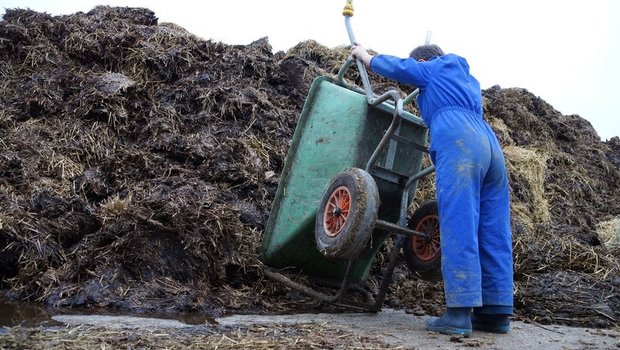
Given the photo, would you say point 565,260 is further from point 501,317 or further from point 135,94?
point 135,94

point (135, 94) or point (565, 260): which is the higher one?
point (135, 94)

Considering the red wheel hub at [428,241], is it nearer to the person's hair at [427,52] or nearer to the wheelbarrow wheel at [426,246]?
the wheelbarrow wheel at [426,246]

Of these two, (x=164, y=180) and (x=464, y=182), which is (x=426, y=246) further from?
(x=164, y=180)

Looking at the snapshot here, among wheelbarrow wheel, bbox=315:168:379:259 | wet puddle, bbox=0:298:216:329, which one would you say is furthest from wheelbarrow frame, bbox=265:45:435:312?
wet puddle, bbox=0:298:216:329

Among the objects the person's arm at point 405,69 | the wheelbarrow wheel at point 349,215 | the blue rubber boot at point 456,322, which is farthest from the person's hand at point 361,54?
the blue rubber boot at point 456,322

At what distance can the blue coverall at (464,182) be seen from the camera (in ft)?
11.3

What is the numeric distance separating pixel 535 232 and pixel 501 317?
1.92 meters

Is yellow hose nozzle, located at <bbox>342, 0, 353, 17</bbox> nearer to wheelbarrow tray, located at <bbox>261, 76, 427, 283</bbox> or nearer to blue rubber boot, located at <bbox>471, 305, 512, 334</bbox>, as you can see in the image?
wheelbarrow tray, located at <bbox>261, 76, 427, 283</bbox>

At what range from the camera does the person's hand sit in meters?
3.91

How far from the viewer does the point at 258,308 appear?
3979 millimetres

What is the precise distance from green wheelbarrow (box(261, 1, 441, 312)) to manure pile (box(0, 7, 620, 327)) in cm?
26

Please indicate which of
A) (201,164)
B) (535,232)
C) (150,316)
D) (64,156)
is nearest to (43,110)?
(64,156)

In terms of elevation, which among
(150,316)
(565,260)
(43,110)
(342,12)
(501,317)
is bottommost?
(150,316)

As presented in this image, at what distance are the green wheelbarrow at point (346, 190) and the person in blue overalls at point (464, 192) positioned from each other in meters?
0.19
